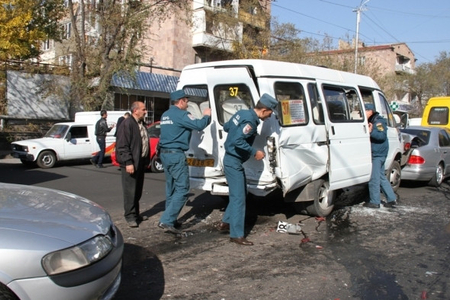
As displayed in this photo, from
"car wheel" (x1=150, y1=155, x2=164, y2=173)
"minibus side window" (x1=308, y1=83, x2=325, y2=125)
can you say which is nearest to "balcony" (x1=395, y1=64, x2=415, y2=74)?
"car wheel" (x1=150, y1=155, x2=164, y2=173)

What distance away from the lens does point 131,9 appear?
17516mm

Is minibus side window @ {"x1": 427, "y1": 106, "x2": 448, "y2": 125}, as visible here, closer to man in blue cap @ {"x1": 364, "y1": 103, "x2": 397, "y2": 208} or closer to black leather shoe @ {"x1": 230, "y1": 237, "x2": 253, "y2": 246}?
man in blue cap @ {"x1": 364, "y1": 103, "x2": 397, "y2": 208}

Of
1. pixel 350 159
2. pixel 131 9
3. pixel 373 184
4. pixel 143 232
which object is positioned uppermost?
pixel 131 9

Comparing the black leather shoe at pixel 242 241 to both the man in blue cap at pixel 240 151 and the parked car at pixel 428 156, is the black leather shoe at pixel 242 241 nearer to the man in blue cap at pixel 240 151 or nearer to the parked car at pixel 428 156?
the man in blue cap at pixel 240 151

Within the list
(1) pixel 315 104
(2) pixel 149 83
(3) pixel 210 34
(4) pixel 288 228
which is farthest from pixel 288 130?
(3) pixel 210 34

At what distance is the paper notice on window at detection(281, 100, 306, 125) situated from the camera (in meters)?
5.76

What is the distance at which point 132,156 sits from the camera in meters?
5.87

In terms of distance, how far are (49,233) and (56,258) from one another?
190mm

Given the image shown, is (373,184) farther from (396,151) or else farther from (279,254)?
(279,254)

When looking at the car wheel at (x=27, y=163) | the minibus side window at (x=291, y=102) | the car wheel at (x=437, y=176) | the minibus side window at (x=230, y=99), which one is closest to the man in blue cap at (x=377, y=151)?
the minibus side window at (x=291, y=102)

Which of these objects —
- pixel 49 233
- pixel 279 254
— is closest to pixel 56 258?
pixel 49 233

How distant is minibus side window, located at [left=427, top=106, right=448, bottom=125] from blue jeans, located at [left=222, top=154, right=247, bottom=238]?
40.1 ft

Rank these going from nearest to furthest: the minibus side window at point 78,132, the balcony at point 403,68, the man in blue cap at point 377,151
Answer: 1. the man in blue cap at point 377,151
2. the minibus side window at point 78,132
3. the balcony at point 403,68

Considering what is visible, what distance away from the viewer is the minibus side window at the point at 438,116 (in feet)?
48.8
